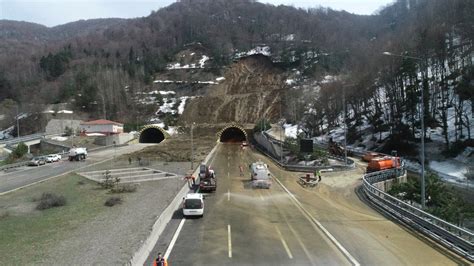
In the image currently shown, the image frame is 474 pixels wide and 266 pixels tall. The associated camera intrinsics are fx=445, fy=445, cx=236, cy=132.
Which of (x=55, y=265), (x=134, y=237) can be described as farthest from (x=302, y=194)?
(x=55, y=265)

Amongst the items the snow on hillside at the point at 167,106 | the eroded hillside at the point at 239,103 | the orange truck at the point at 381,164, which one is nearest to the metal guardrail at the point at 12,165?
the orange truck at the point at 381,164

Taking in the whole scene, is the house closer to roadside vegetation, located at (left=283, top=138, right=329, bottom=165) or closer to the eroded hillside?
the eroded hillside

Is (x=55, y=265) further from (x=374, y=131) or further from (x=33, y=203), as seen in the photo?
(x=374, y=131)

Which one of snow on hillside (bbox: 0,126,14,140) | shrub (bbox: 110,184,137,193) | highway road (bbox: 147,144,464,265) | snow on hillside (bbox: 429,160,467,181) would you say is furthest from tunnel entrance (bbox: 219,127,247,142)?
highway road (bbox: 147,144,464,265)

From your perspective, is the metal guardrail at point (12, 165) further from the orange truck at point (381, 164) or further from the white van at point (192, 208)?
the orange truck at point (381, 164)

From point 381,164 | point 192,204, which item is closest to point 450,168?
point 381,164

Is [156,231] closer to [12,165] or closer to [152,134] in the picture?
[12,165]

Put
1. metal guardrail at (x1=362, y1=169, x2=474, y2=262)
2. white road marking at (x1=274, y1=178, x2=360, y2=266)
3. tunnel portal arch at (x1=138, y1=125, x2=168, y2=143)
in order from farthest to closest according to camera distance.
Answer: tunnel portal arch at (x1=138, y1=125, x2=168, y2=143) → metal guardrail at (x1=362, y1=169, x2=474, y2=262) → white road marking at (x1=274, y1=178, x2=360, y2=266)

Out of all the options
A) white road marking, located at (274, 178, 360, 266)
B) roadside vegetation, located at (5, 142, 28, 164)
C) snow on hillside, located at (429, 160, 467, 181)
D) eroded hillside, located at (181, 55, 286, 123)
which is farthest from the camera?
eroded hillside, located at (181, 55, 286, 123)
